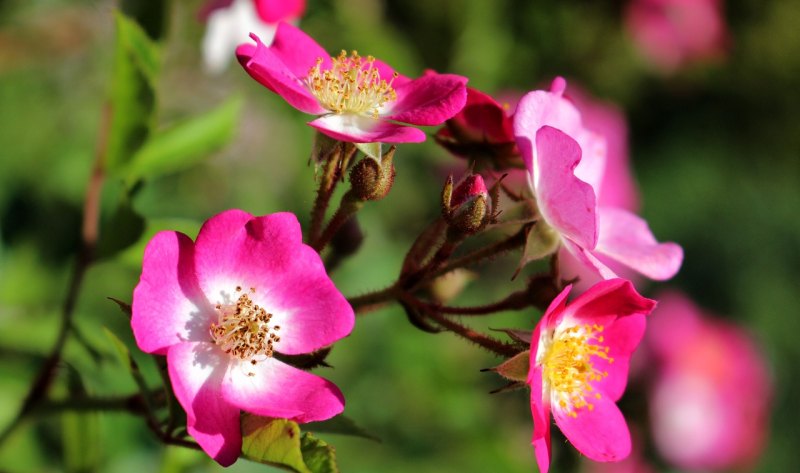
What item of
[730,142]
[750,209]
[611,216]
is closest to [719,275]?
[750,209]

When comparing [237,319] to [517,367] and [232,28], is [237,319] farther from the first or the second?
[232,28]

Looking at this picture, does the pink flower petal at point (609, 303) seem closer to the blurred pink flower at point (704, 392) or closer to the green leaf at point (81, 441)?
the green leaf at point (81, 441)

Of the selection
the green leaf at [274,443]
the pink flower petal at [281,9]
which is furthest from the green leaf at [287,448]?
the pink flower petal at [281,9]

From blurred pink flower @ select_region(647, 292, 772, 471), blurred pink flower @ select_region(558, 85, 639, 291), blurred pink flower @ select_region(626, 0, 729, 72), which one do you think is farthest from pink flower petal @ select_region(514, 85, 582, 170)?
blurred pink flower @ select_region(626, 0, 729, 72)

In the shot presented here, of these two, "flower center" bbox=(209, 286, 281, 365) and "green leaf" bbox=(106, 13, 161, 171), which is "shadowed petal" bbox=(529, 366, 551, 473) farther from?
"green leaf" bbox=(106, 13, 161, 171)

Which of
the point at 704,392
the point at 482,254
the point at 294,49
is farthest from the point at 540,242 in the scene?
the point at 704,392

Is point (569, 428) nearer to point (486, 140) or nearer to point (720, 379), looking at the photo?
point (486, 140)
